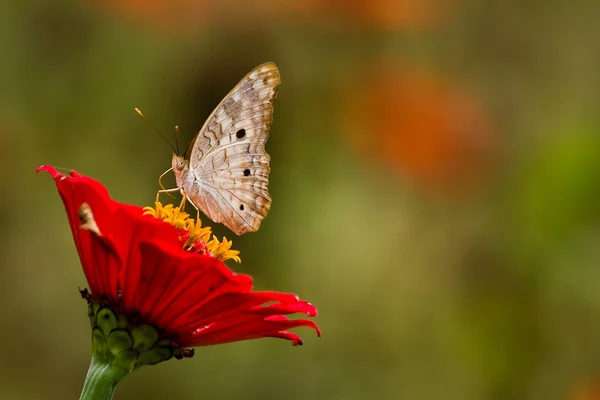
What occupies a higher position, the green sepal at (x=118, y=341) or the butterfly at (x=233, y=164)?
the butterfly at (x=233, y=164)

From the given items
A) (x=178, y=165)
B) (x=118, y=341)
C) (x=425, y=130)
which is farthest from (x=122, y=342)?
(x=425, y=130)

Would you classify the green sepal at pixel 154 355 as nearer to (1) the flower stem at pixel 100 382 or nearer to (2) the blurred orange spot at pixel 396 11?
(1) the flower stem at pixel 100 382

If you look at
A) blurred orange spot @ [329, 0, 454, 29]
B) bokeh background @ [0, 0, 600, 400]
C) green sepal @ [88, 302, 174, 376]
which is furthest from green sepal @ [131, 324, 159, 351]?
blurred orange spot @ [329, 0, 454, 29]

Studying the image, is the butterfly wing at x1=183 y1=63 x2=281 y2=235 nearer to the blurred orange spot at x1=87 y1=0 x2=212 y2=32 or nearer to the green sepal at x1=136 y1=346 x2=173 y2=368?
the green sepal at x1=136 y1=346 x2=173 y2=368

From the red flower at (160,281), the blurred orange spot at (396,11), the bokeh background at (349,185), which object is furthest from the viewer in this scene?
the blurred orange spot at (396,11)

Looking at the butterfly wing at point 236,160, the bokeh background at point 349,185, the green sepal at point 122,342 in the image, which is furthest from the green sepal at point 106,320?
the bokeh background at point 349,185
